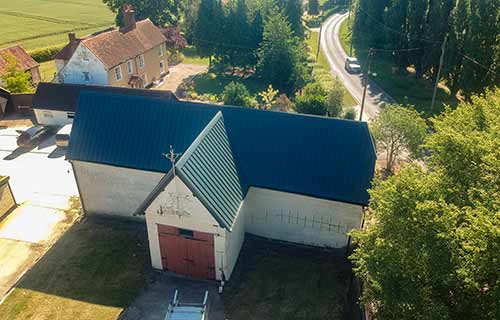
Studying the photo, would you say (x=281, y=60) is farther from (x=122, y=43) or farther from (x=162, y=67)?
(x=122, y=43)

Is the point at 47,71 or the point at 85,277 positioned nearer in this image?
the point at 85,277

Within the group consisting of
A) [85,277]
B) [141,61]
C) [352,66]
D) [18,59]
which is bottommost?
[85,277]

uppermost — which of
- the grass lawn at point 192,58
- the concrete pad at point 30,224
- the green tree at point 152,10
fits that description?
the green tree at point 152,10

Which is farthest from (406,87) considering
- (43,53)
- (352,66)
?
(43,53)

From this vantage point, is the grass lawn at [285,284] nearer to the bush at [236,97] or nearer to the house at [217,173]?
the house at [217,173]

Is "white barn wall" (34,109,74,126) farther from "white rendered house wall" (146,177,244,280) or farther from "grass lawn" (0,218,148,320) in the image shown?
"white rendered house wall" (146,177,244,280)

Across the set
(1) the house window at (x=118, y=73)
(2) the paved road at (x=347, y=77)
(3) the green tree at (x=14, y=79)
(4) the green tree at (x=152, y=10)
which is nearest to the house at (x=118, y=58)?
(1) the house window at (x=118, y=73)
